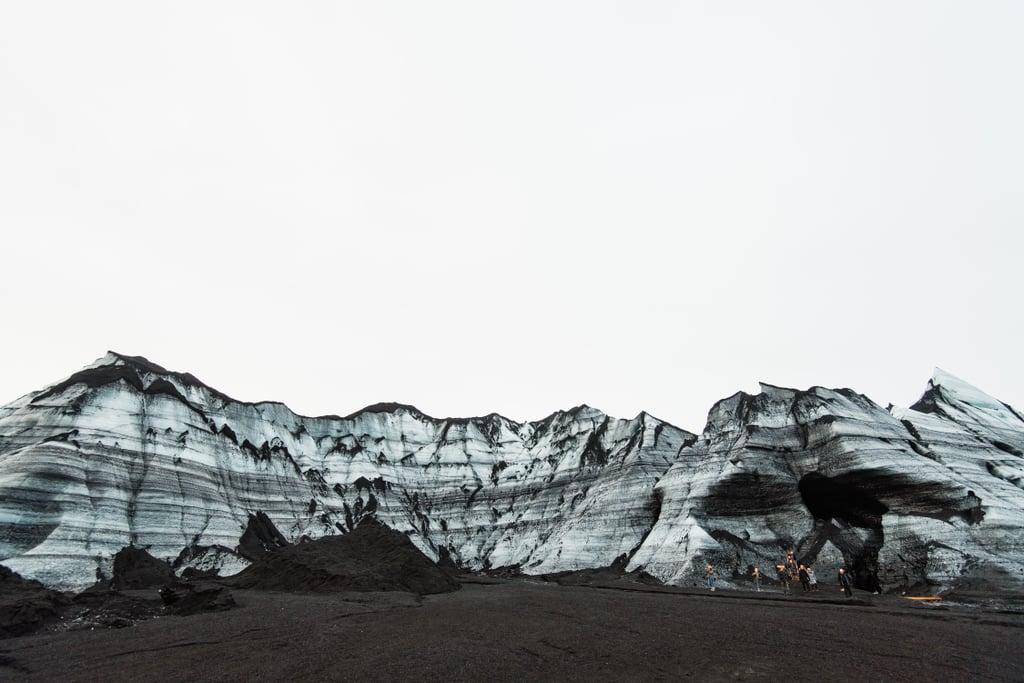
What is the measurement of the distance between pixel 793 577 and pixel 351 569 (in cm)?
2788

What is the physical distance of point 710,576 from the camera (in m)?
34.9

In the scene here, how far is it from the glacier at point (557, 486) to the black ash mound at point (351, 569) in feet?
38.3

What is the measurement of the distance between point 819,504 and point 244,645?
141 feet

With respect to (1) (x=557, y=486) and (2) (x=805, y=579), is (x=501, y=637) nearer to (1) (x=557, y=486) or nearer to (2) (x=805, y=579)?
(2) (x=805, y=579)

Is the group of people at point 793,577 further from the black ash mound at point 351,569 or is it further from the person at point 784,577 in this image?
the black ash mound at point 351,569

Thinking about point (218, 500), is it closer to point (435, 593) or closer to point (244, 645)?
point (435, 593)

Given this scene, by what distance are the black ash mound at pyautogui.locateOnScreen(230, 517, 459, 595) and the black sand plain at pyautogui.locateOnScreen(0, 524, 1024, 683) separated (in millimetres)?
1620

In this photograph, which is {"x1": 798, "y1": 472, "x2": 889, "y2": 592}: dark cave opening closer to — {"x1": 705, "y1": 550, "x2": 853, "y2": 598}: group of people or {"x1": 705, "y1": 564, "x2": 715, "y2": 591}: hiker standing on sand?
{"x1": 705, "y1": 550, "x2": 853, "y2": 598}: group of people

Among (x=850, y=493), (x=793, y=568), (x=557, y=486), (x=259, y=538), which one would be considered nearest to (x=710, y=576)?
(x=793, y=568)

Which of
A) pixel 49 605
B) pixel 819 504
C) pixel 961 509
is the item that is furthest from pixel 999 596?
pixel 49 605

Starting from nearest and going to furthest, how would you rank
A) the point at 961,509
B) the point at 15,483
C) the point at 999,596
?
the point at 999,596
the point at 961,509
the point at 15,483

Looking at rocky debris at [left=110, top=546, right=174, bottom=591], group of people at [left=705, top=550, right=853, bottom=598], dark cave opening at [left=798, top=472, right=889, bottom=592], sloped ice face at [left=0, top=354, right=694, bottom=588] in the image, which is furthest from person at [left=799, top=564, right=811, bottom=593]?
rocky debris at [left=110, top=546, right=174, bottom=591]

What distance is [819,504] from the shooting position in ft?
143

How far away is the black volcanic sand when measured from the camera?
39.8 ft
